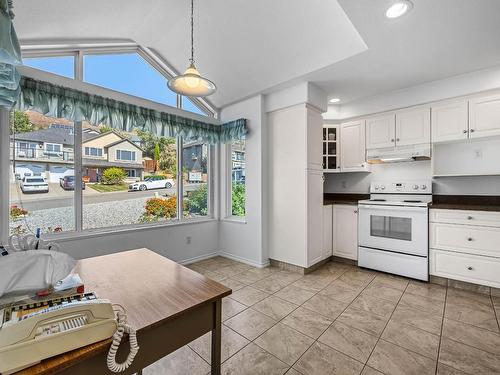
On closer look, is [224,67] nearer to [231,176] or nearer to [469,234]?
[231,176]

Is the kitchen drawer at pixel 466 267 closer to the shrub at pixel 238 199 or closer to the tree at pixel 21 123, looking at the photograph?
the shrub at pixel 238 199

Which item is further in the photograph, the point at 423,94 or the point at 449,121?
the point at 423,94

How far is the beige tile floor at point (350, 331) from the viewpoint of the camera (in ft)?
5.23

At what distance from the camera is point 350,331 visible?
1.95 metres

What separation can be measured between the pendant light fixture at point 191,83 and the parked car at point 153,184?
1869mm

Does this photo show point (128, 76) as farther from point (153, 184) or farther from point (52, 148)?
point (153, 184)

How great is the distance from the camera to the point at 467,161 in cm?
307

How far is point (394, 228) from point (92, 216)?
12.5ft

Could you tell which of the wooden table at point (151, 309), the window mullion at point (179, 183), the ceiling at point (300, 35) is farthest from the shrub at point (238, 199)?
the wooden table at point (151, 309)

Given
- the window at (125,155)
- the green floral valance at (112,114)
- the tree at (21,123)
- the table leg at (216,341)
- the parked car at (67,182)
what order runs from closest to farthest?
the table leg at (216,341), the green floral valance at (112,114), the tree at (21,123), the parked car at (67,182), the window at (125,155)

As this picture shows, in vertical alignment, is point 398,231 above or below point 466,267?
above

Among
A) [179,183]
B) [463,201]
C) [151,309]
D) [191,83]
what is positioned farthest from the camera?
[179,183]

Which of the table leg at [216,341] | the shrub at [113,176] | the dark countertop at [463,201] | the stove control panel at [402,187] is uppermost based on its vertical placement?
the shrub at [113,176]

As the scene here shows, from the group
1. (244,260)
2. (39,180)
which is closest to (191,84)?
(39,180)
